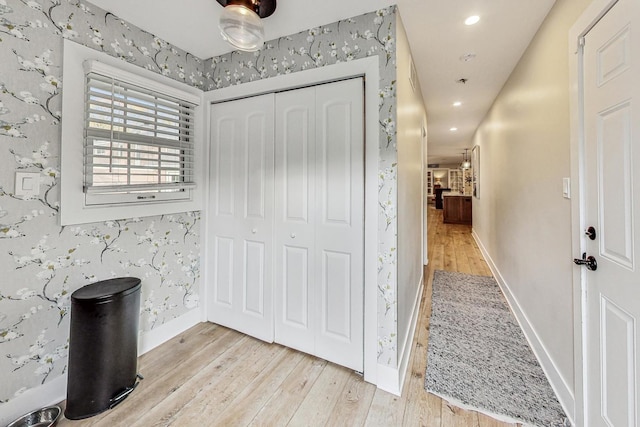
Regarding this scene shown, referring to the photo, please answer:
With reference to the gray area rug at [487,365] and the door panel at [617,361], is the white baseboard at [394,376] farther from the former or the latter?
the door panel at [617,361]

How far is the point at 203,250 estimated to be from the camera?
2.53 m

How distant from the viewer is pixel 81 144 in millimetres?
1705

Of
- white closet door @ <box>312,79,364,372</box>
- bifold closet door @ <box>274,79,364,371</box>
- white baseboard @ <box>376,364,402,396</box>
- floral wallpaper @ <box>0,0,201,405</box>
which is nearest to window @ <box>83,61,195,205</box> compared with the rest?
floral wallpaper @ <box>0,0,201,405</box>

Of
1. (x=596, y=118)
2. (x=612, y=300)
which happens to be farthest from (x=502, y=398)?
(x=596, y=118)

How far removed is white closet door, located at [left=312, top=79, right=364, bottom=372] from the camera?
72.1 inches

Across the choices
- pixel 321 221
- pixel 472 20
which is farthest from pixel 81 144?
pixel 472 20

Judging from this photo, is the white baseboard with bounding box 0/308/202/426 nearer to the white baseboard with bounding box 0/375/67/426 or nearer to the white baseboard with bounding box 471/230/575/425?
the white baseboard with bounding box 0/375/67/426

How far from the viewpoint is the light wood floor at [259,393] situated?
4.89ft

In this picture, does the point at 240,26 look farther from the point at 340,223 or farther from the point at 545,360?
the point at 545,360

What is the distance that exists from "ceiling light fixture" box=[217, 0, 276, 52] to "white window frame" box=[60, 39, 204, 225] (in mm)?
965

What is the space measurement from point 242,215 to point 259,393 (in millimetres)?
1318

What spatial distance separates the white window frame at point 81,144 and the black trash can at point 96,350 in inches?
19.9

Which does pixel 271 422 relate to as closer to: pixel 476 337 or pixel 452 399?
pixel 452 399

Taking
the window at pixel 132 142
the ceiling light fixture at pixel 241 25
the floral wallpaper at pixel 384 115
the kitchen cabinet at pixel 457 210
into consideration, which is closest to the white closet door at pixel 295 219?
the floral wallpaper at pixel 384 115
